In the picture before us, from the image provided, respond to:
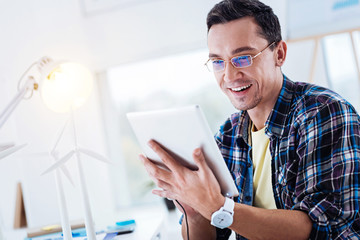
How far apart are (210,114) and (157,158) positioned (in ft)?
3.79

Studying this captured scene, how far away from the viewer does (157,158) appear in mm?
1037

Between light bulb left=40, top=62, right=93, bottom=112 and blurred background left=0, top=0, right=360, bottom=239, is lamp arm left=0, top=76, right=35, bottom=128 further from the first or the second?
blurred background left=0, top=0, right=360, bottom=239

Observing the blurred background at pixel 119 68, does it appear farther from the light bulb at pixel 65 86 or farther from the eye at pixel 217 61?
the eye at pixel 217 61

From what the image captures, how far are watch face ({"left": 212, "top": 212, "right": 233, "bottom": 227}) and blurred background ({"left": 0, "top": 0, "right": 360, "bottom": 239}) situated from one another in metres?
1.02

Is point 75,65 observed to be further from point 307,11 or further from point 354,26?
point 354,26

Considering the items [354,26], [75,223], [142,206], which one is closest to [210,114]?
[142,206]

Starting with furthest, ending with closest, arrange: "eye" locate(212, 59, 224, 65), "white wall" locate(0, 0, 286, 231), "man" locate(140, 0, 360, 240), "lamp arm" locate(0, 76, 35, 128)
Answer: "white wall" locate(0, 0, 286, 231) → "eye" locate(212, 59, 224, 65) → "lamp arm" locate(0, 76, 35, 128) → "man" locate(140, 0, 360, 240)

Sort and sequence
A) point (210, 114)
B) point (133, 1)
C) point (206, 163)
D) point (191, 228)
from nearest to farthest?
point (206, 163) → point (191, 228) → point (133, 1) → point (210, 114)

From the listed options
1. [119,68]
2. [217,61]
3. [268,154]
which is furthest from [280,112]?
[119,68]

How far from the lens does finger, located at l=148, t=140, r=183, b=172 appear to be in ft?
3.19

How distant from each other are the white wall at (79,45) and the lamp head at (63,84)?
22.1 inches

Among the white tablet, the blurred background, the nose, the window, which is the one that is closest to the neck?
the nose

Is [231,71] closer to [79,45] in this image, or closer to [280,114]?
[280,114]

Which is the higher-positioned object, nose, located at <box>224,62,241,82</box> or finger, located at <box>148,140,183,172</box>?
nose, located at <box>224,62,241,82</box>
